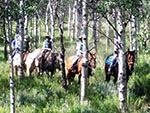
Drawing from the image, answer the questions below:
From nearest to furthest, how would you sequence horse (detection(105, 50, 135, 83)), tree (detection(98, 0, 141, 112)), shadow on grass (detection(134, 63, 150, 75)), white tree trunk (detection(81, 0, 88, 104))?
tree (detection(98, 0, 141, 112)) < white tree trunk (detection(81, 0, 88, 104)) < horse (detection(105, 50, 135, 83)) < shadow on grass (detection(134, 63, 150, 75))

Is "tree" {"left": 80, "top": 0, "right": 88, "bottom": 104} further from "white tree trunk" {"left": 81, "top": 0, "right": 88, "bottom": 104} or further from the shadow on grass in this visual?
the shadow on grass

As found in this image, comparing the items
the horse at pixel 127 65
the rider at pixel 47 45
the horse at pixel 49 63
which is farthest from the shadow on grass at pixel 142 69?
the rider at pixel 47 45

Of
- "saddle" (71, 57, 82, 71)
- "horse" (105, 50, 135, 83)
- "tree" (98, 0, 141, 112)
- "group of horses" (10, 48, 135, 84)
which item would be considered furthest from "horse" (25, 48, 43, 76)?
"tree" (98, 0, 141, 112)

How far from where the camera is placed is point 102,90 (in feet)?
46.2

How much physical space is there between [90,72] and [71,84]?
978 millimetres

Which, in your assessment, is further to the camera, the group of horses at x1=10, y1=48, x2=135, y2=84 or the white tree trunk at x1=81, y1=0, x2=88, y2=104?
the group of horses at x1=10, y1=48, x2=135, y2=84

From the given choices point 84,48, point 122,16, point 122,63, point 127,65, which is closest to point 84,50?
point 84,48

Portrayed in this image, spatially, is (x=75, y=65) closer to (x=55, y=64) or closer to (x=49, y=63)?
(x=55, y=64)

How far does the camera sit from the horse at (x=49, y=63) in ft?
58.2

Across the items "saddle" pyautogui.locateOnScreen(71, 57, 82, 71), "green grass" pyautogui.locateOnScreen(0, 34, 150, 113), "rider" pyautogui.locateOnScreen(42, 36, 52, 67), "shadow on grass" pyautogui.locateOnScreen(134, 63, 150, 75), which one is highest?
"rider" pyautogui.locateOnScreen(42, 36, 52, 67)

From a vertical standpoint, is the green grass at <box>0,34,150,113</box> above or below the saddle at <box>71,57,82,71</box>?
below

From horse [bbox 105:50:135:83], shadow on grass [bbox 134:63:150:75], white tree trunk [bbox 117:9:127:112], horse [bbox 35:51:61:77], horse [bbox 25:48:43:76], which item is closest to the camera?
white tree trunk [bbox 117:9:127:112]

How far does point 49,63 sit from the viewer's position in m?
17.9

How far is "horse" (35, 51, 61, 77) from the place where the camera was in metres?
17.8
